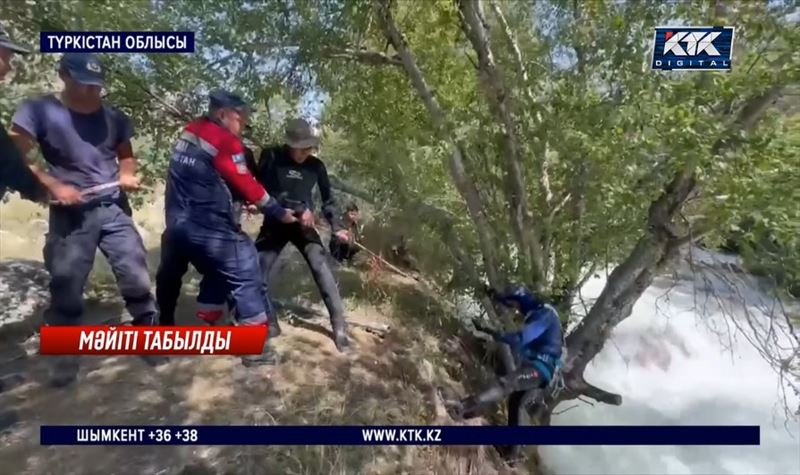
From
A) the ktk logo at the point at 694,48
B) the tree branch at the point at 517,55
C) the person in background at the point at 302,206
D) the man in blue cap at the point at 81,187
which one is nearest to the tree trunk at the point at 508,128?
the tree branch at the point at 517,55

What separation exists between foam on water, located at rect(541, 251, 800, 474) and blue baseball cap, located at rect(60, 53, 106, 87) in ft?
5.84

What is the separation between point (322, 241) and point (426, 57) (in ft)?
2.61

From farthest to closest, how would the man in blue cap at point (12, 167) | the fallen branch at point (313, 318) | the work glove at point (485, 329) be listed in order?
the work glove at point (485, 329) < the fallen branch at point (313, 318) < the man in blue cap at point (12, 167)

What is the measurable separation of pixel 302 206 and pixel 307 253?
0.50 feet

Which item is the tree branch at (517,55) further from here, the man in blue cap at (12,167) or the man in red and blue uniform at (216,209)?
the man in blue cap at (12,167)

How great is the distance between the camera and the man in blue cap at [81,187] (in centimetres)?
163

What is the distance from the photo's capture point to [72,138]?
1633 mm

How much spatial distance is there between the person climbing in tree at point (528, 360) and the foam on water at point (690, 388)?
6.1 inches

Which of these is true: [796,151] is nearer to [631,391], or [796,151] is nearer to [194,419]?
[631,391]

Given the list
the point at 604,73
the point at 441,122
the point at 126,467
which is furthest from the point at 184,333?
the point at 604,73

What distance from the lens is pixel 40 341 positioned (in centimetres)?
173

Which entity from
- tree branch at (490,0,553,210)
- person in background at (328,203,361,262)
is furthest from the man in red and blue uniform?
tree branch at (490,0,553,210)

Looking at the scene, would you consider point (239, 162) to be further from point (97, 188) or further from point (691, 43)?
point (691, 43)

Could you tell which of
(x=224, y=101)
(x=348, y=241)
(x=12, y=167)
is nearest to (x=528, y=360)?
(x=348, y=241)
